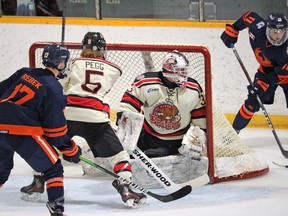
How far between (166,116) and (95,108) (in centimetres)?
51

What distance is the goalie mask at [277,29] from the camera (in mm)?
5207

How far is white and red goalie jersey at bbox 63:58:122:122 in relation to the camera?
13.5ft

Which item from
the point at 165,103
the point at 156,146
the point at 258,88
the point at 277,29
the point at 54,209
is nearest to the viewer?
the point at 54,209

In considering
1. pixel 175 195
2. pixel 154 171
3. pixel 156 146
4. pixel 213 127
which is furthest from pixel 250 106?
pixel 175 195

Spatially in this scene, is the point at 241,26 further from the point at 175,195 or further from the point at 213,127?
the point at 175,195

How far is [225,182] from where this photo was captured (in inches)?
179

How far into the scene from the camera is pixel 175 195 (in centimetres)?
412

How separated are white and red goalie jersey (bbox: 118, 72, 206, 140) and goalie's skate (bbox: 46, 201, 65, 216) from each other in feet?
2.79

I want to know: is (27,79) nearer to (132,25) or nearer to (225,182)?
(225,182)

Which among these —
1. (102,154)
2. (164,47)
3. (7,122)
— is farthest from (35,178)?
(164,47)

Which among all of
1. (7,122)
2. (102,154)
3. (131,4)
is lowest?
(102,154)

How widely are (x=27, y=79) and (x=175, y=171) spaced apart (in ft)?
4.12

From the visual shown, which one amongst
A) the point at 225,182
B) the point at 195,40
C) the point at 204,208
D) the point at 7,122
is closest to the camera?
the point at 7,122

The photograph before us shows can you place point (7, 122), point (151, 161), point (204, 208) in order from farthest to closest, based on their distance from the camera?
point (151, 161), point (204, 208), point (7, 122)
